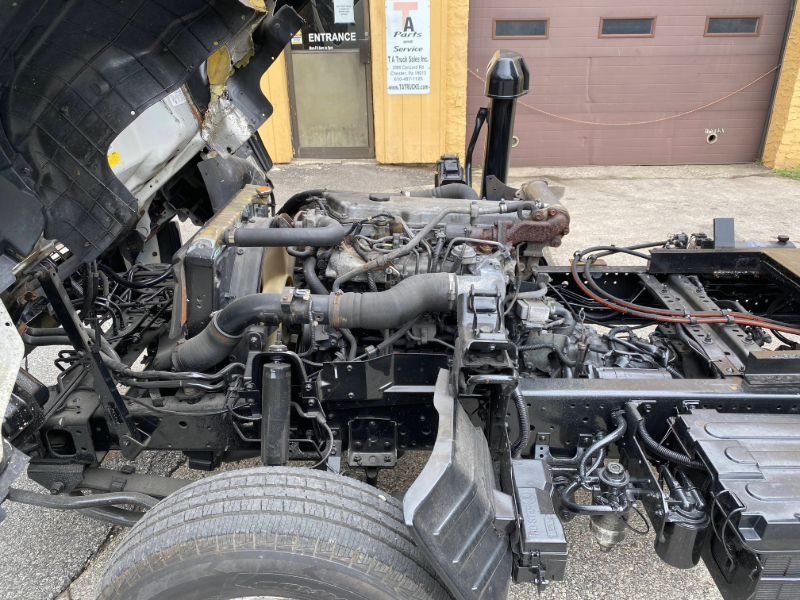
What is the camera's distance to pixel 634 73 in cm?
802

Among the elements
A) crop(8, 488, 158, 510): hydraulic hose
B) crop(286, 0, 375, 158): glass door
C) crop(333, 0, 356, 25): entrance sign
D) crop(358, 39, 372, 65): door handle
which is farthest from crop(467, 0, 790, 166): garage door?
crop(8, 488, 158, 510): hydraulic hose

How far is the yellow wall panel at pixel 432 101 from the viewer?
24.3ft

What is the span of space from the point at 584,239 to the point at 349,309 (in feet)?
14.4

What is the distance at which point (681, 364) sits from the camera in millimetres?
2480

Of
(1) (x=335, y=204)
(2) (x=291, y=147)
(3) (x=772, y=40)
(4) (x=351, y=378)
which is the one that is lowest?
(2) (x=291, y=147)

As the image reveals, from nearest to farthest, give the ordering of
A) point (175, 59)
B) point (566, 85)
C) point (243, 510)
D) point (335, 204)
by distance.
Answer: point (243, 510) → point (175, 59) → point (335, 204) → point (566, 85)

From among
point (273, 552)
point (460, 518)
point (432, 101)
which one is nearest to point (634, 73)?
point (432, 101)

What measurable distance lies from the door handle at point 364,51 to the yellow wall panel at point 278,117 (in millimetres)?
1021

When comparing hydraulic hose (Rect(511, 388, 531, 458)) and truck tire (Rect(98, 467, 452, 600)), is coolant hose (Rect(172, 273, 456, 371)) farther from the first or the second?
truck tire (Rect(98, 467, 452, 600))

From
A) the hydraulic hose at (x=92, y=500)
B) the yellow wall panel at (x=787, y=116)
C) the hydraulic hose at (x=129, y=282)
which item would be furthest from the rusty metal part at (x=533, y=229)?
the yellow wall panel at (x=787, y=116)

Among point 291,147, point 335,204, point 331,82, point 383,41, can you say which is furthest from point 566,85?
point 335,204

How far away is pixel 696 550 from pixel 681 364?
1000 mm

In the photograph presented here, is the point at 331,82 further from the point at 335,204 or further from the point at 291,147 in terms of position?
the point at 335,204

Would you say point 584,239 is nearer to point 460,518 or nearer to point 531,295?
point 531,295
